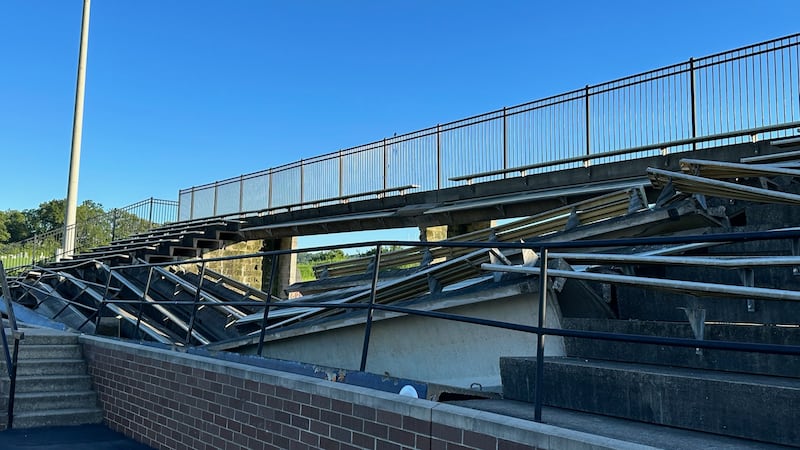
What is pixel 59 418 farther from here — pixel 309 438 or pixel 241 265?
pixel 241 265

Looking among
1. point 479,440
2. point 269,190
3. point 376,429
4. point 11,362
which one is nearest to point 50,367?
point 11,362

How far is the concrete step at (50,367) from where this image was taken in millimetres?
7273

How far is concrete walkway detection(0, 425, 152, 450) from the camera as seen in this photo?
6031mm

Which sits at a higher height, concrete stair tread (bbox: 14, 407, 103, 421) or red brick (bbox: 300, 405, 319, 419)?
red brick (bbox: 300, 405, 319, 419)

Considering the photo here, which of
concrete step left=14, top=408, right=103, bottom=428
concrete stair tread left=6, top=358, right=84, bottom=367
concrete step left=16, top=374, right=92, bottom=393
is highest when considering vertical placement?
concrete stair tread left=6, top=358, right=84, bottom=367

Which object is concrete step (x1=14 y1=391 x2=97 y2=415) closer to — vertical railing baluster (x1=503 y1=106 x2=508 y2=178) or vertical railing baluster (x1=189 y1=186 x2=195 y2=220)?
vertical railing baluster (x1=503 y1=106 x2=508 y2=178)

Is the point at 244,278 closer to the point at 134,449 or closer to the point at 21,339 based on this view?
the point at 21,339

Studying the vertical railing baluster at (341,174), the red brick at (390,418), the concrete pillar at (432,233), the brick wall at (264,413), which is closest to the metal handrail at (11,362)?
the brick wall at (264,413)

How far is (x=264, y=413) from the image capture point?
4.89 metres

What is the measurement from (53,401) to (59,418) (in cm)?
28

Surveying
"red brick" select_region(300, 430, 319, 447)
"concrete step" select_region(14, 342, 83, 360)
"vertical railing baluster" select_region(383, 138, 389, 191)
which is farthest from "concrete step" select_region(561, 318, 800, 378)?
"vertical railing baluster" select_region(383, 138, 389, 191)

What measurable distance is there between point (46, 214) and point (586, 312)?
85.8 m

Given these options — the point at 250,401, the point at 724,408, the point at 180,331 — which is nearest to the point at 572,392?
the point at 724,408

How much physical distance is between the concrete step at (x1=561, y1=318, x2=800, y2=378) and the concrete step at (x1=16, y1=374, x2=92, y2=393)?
5999 mm
